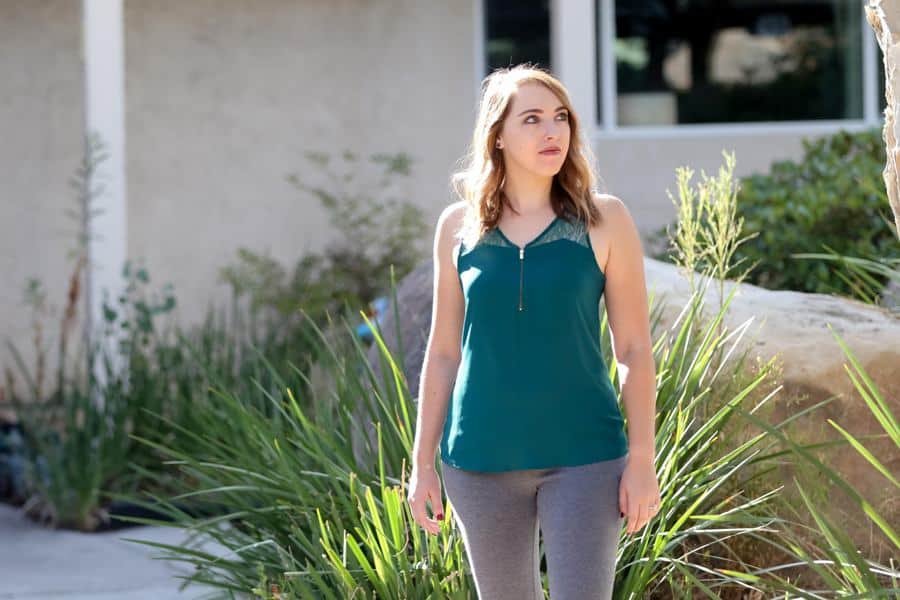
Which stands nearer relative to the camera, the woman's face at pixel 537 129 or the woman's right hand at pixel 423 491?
the woman's face at pixel 537 129

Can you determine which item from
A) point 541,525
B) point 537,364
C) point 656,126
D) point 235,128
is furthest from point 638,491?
point 656,126

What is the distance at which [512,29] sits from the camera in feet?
30.5

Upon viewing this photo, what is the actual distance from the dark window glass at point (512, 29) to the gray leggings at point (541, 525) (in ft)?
22.1

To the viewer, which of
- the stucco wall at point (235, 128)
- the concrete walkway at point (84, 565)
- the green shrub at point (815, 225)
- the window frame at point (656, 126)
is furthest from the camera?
the window frame at point (656, 126)

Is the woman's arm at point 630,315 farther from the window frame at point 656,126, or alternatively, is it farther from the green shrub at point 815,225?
the window frame at point 656,126

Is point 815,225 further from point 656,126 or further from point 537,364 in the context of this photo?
point 537,364

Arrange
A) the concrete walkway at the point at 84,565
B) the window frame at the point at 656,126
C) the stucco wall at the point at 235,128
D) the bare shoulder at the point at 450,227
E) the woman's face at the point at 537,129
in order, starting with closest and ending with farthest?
the woman's face at the point at 537,129 < the bare shoulder at the point at 450,227 < the concrete walkway at the point at 84,565 < the stucco wall at the point at 235,128 < the window frame at the point at 656,126

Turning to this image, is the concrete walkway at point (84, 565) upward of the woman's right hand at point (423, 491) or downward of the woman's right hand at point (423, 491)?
downward

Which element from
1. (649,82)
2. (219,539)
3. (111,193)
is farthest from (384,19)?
(219,539)

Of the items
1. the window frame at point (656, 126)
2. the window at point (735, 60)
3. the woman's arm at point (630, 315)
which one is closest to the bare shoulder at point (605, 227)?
the woman's arm at point (630, 315)

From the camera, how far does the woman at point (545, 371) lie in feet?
9.03

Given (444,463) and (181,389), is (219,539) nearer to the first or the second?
(444,463)

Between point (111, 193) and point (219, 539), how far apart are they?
3.84m

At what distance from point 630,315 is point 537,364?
221 mm
